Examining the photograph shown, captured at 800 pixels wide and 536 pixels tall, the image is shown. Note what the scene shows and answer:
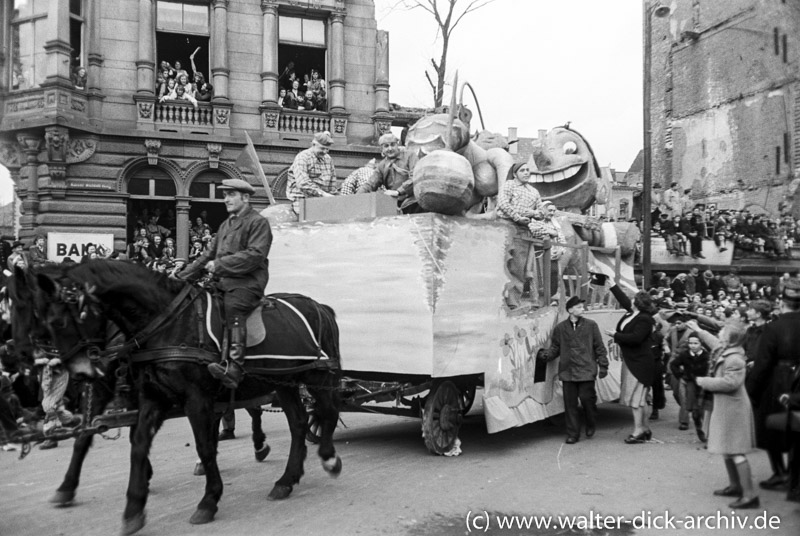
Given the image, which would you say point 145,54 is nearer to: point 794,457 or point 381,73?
point 381,73

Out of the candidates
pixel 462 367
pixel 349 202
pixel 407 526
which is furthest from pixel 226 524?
pixel 349 202

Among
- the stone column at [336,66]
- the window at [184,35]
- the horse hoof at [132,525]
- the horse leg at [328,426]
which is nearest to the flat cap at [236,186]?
the horse leg at [328,426]

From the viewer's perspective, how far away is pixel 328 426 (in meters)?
6.91

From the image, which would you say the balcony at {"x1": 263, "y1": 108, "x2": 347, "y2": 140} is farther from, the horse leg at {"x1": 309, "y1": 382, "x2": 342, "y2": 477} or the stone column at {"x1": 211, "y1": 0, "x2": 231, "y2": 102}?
the horse leg at {"x1": 309, "y1": 382, "x2": 342, "y2": 477}

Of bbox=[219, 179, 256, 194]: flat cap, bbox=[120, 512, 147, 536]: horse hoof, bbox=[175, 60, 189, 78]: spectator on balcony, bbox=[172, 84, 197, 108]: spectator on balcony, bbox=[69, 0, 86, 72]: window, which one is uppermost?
bbox=[69, 0, 86, 72]: window

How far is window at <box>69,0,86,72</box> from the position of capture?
62.1 feet

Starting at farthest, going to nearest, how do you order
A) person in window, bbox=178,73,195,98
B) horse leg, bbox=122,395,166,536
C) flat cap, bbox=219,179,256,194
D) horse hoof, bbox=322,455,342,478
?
1. person in window, bbox=178,73,195,98
2. horse hoof, bbox=322,455,342,478
3. flat cap, bbox=219,179,256,194
4. horse leg, bbox=122,395,166,536

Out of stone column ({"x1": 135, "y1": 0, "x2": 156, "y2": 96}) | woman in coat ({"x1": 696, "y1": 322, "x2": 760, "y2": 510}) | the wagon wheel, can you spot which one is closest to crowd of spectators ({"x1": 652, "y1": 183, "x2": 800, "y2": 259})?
stone column ({"x1": 135, "y1": 0, "x2": 156, "y2": 96})

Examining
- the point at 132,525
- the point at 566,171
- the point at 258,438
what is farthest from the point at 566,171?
the point at 132,525

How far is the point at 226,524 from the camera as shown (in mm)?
5664

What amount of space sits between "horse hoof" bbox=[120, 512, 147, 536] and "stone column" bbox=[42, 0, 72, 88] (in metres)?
15.3

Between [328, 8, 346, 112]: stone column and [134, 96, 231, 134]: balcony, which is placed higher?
[328, 8, 346, 112]: stone column

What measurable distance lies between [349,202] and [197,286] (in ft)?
8.26

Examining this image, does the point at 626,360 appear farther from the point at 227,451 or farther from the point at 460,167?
the point at 227,451
